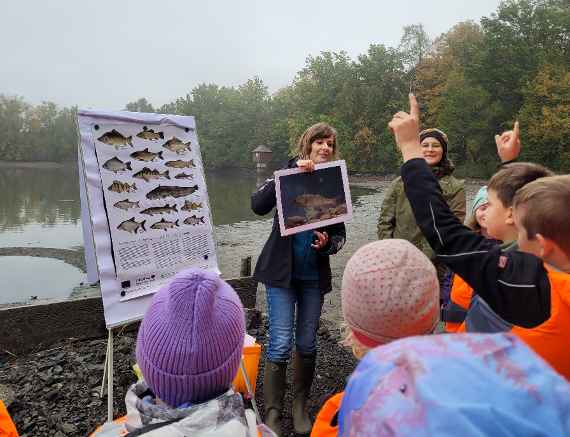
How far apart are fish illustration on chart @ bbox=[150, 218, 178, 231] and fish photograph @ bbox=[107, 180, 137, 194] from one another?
29 centimetres

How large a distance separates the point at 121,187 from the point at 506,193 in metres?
2.38

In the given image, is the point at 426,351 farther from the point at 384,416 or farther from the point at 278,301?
the point at 278,301

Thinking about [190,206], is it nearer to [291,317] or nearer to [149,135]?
[149,135]

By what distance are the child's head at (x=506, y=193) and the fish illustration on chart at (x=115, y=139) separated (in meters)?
2.35

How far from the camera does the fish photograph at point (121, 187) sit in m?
2.91

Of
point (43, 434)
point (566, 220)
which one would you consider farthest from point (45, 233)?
point (566, 220)

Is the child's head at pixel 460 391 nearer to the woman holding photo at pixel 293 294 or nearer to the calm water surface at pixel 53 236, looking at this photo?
the woman holding photo at pixel 293 294

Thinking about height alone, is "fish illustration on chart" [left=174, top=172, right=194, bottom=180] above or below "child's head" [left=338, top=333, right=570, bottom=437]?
above

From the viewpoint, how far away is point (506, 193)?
5.84 feet

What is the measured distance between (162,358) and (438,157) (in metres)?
2.71

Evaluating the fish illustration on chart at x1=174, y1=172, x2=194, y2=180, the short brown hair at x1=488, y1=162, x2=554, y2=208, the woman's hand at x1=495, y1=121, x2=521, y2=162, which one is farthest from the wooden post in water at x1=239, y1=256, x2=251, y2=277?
the short brown hair at x1=488, y1=162, x2=554, y2=208

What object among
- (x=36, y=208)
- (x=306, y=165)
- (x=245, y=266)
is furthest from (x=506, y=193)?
(x=36, y=208)

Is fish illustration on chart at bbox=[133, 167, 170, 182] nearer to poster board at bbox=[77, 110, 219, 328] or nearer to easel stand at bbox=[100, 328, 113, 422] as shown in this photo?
poster board at bbox=[77, 110, 219, 328]

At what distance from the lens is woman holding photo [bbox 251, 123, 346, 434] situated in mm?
2787
